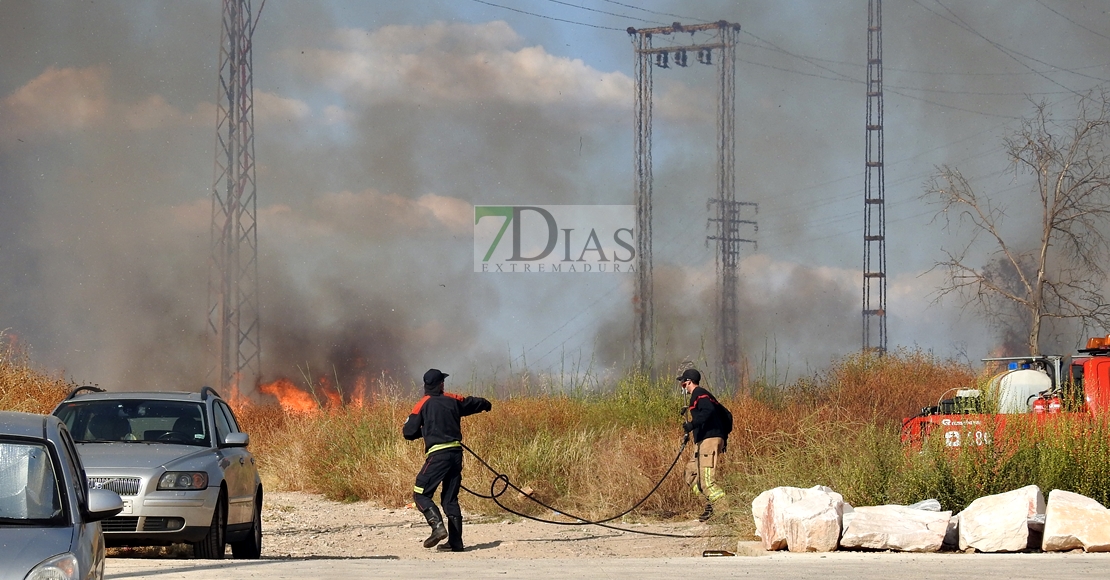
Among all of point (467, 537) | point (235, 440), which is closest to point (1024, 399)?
point (467, 537)

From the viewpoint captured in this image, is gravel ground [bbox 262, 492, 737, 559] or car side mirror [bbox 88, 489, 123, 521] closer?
A: car side mirror [bbox 88, 489, 123, 521]

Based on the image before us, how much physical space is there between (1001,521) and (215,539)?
21.5 feet

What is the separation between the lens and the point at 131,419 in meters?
10.6

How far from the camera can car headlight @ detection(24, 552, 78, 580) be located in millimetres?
4797

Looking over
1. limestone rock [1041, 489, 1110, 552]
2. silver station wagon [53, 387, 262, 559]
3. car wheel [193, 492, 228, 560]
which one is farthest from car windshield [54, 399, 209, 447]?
limestone rock [1041, 489, 1110, 552]

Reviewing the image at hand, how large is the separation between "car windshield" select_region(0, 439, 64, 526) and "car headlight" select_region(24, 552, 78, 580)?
0.41 metres

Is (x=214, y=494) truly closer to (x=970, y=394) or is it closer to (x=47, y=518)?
(x=47, y=518)

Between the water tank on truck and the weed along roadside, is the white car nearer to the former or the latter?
the weed along roadside

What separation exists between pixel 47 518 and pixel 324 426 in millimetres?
14254

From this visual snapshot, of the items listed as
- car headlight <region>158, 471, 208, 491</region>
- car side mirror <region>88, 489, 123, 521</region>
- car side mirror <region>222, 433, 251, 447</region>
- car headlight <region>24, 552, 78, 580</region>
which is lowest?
car headlight <region>158, 471, 208, 491</region>

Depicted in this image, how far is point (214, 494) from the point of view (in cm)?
958

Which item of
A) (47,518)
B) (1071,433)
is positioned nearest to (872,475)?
(1071,433)

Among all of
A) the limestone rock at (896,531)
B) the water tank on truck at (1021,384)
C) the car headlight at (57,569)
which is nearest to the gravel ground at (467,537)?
the limestone rock at (896,531)

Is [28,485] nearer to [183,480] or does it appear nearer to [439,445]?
[183,480]
